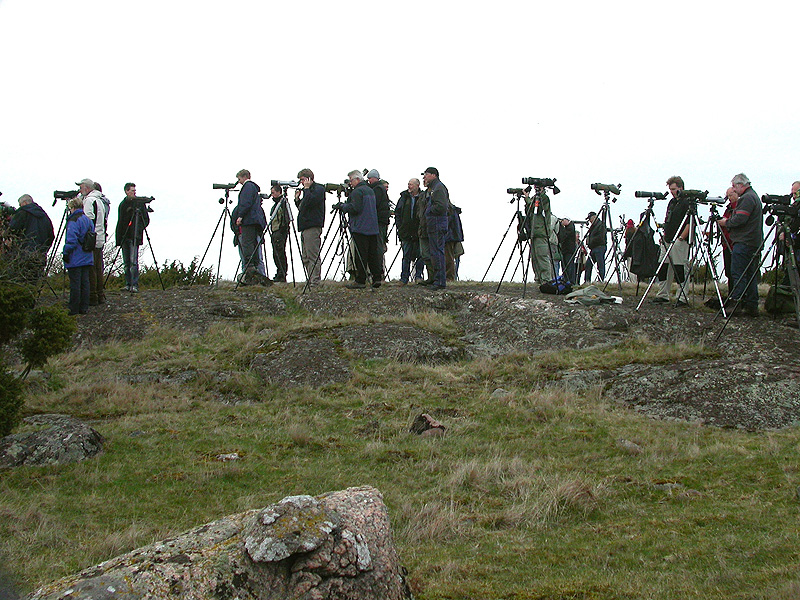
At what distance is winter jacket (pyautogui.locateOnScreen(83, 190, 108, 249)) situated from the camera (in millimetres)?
14680

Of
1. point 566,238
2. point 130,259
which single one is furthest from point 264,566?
point 566,238

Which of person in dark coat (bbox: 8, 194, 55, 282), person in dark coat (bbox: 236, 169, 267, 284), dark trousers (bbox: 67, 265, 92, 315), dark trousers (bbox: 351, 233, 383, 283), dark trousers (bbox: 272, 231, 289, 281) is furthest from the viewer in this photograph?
dark trousers (bbox: 272, 231, 289, 281)

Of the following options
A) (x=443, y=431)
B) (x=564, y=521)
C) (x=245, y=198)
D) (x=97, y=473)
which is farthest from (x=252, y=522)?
(x=245, y=198)

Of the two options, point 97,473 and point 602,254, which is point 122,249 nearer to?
point 97,473

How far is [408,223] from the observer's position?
1809 centimetres

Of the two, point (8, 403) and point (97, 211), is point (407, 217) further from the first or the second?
point (8, 403)

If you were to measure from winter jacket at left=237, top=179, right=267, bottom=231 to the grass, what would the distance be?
15.9 ft

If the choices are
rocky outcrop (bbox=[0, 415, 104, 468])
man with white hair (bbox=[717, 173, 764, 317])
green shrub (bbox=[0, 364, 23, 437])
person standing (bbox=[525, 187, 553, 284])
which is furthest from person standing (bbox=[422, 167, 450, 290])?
green shrub (bbox=[0, 364, 23, 437])

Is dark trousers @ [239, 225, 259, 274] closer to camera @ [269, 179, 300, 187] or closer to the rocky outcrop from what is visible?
camera @ [269, 179, 300, 187]

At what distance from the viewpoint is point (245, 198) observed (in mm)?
16969

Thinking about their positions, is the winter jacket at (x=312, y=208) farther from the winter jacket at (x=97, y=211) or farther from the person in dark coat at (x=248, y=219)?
the winter jacket at (x=97, y=211)

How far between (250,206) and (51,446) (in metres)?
9.10

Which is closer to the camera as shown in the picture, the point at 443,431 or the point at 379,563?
the point at 379,563

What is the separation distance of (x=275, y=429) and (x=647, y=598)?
19.5 feet
